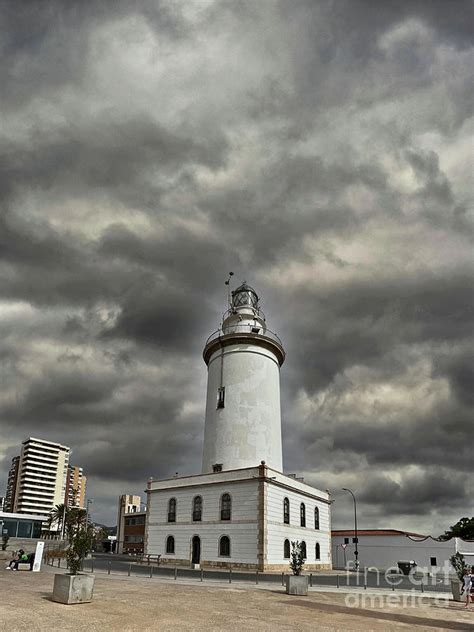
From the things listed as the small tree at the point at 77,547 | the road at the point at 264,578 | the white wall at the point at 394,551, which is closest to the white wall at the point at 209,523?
the road at the point at 264,578

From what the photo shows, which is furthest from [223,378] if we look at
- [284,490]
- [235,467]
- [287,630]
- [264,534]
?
[287,630]

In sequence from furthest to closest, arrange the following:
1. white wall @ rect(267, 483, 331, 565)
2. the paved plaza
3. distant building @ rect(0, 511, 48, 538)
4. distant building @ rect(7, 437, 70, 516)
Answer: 1. distant building @ rect(7, 437, 70, 516)
2. distant building @ rect(0, 511, 48, 538)
3. white wall @ rect(267, 483, 331, 565)
4. the paved plaza

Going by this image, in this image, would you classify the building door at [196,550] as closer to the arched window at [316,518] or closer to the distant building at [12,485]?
the arched window at [316,518]

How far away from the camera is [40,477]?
6924 inches

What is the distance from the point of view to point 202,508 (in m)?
40.1

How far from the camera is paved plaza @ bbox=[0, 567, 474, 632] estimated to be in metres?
13.1

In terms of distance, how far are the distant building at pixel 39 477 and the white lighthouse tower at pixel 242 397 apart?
14845 cm

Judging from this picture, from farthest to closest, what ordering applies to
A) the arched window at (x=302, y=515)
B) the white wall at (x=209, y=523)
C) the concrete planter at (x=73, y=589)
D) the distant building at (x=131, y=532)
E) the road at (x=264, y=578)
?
the distant building at (x=131, y=532) → the arched window at (x=302, y=515) → the white wall at (x=209, y=523) → the road at (x=264, y=578) → the concrete planter at (x=73, y=589)

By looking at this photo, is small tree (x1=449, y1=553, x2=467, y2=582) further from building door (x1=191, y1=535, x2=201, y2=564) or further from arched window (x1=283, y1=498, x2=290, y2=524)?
building door (x1=191, y1=535, x2=201, y2=564)

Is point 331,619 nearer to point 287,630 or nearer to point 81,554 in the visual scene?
point 287,630

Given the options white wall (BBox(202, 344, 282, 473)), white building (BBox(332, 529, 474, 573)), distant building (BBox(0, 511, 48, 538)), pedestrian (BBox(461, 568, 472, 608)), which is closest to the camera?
pedestrian (BBox(461, 568, 472, 608))

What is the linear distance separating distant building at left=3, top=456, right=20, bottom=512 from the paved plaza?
174738 millimetres

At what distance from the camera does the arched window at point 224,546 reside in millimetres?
37325

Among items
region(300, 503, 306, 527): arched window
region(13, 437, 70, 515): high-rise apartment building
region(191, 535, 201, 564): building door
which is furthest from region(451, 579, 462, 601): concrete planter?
region(13, 437, 70, 515): high-rise apartment building
